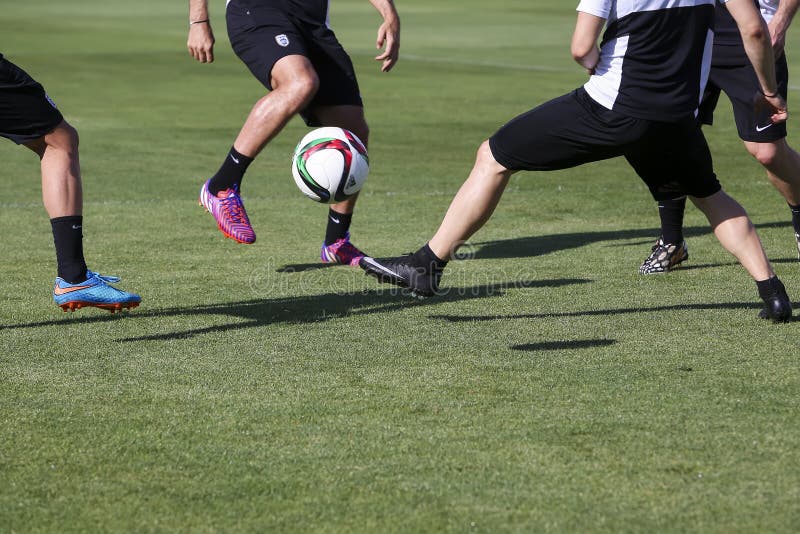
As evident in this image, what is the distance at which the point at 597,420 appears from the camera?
183 inches

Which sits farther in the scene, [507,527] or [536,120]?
[536,120]

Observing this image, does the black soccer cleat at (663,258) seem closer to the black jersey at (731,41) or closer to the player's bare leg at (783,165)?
the player's bare leg at (783,165)

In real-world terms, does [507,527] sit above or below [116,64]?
above

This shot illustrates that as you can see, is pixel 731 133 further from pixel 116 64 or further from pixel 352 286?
pixel 116 64

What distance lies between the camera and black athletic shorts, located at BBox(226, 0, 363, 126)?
23.6 ft

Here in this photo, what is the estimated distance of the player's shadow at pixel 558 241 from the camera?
28.4 feet

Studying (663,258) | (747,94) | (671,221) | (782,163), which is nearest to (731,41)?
(747,94)

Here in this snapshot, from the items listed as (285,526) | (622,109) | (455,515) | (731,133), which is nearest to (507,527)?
(455,515)

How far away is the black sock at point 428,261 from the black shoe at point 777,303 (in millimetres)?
1638

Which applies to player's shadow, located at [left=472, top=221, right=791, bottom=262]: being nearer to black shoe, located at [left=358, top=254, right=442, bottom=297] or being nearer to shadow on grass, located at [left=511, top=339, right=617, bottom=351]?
black shoe, located at [left=358, top=254, right=442, bottom=297]

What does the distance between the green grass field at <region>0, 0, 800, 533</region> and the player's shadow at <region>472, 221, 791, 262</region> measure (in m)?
0.04

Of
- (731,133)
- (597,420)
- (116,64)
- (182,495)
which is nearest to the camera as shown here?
(182,495)

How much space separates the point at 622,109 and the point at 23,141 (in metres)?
3.10

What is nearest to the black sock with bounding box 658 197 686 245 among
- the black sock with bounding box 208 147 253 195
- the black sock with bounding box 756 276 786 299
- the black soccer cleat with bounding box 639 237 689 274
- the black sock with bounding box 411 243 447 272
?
the black soccer cleat with bounding box 639 237 689 274
